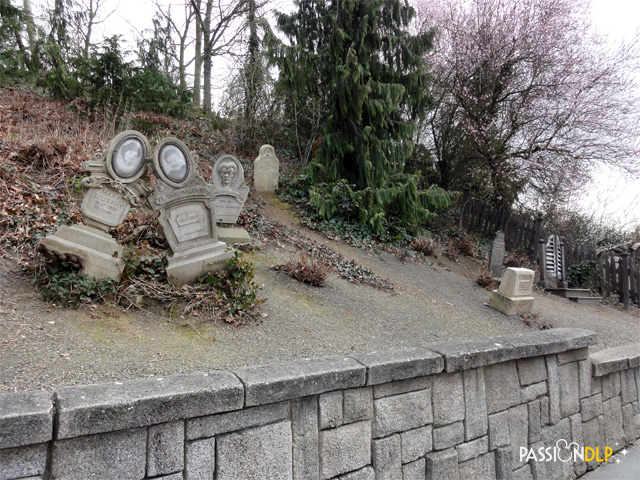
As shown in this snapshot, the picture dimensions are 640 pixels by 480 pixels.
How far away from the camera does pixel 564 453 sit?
4055 millimetres

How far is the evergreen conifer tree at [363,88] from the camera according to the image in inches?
357

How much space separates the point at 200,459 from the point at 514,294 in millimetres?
5907

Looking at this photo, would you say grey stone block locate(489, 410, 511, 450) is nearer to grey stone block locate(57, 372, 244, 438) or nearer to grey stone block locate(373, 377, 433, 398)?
grey stone block locate(373, 377, 433, 398)

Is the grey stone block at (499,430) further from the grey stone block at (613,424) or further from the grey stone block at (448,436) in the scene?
the grey stone block at (613,424)

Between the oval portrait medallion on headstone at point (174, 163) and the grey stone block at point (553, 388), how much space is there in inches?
159

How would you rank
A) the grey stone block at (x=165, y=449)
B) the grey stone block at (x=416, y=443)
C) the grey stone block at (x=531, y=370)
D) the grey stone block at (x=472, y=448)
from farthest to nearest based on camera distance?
the grey stone block at (x=531, y=370)
the grey stone block at (x=472, y=448)
the grey stone block at (x=416, y=443)
the grey stone block at (x=165, y=449)

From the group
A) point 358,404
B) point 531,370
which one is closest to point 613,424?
point 531,370

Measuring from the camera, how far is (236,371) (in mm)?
2326

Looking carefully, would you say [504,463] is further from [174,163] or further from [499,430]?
[174,163]

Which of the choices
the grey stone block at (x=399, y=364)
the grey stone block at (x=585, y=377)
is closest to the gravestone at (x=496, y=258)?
the grey stone block at (x=585, y=377)

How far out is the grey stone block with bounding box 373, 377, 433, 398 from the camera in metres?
2.81

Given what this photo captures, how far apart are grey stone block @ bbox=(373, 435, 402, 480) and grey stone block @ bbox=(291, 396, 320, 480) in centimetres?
48

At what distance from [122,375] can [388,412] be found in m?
1.76

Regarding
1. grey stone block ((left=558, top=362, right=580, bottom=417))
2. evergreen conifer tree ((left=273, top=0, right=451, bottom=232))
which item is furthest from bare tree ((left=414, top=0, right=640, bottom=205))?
grey stone block ((left=558, top=362, right=580, bottom=417))
